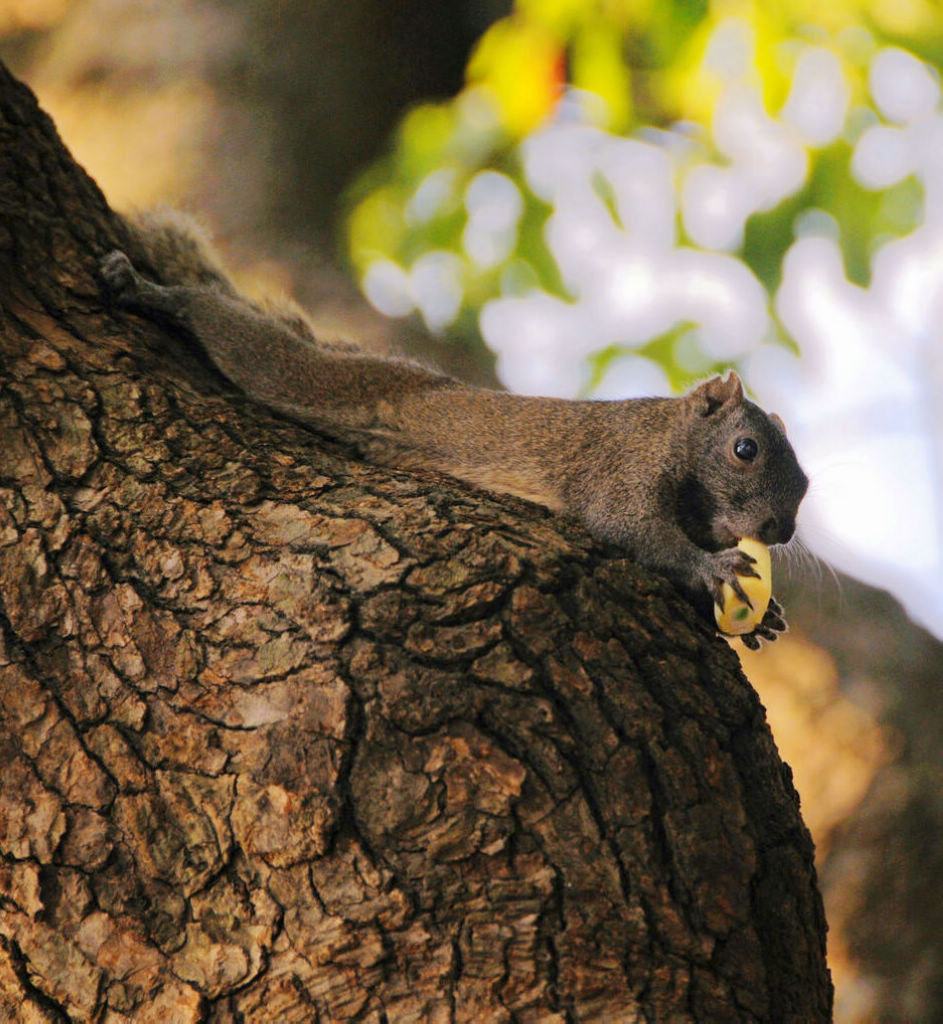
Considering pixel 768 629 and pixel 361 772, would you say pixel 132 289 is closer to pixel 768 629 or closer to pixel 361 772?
pixel 361 772

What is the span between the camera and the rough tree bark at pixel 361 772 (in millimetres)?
1540

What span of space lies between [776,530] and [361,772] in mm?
1642

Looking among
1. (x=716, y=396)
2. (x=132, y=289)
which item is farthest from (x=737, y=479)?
(x=132, y=289)

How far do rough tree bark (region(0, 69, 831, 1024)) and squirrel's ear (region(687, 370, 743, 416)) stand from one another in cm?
120

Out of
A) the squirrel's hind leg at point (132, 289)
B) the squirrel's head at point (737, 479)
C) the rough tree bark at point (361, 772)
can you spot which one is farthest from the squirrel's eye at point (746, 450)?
the squirrel's hind leg at point (132, 289)

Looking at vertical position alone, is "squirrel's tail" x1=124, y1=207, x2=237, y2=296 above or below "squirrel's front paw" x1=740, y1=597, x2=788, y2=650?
above

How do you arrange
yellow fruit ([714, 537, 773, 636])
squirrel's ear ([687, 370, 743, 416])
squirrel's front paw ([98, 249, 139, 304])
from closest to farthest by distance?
yellow fruit ([714, 537, 773, 636]) < squirrel's front paw ([98, 249, 139, 304]) < squirrel's ear ([687, 370, 743, 416])

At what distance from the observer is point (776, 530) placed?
286 centimetres

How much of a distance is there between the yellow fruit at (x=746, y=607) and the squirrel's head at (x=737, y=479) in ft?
1.30

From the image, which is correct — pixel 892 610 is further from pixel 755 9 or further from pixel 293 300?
pixel 293 300

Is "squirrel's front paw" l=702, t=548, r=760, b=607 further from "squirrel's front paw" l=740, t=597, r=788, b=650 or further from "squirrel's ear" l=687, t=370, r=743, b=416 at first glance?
"squirrel's ear" l=687, t=370, r=743, b=416

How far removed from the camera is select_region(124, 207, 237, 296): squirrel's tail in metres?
3.12

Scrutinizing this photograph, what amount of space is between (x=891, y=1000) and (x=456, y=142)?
341 cm

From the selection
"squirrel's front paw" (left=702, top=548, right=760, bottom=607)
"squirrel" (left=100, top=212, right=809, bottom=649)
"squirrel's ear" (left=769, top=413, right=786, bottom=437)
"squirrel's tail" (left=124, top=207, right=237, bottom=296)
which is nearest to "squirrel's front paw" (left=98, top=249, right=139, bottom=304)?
"squirrel" (left=100, top=212, right=809, bottom=649)
